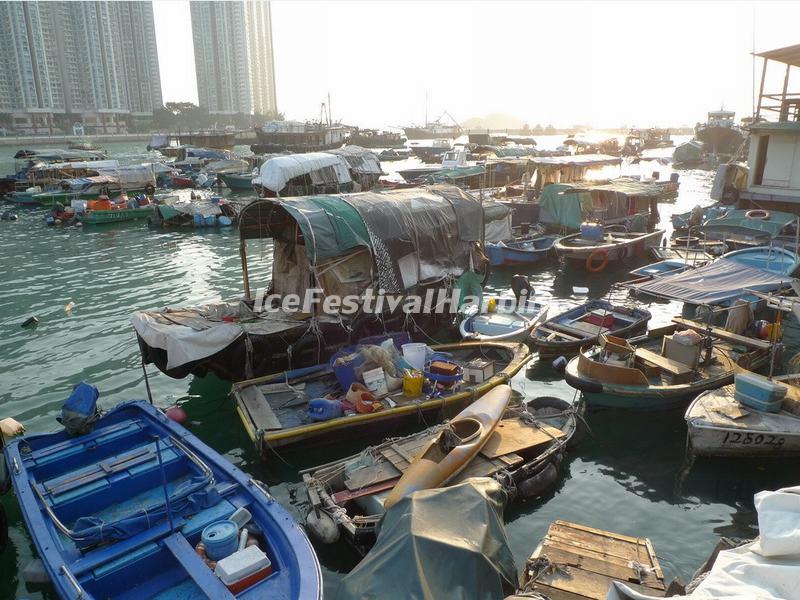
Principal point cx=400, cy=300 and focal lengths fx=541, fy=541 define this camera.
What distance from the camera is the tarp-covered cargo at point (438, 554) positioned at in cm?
607

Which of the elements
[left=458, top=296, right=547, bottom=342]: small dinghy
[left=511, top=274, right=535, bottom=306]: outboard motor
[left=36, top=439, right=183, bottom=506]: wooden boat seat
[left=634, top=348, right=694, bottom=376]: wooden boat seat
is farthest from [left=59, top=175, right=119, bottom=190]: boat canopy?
[left=634, top=348, right=694, bottom=376]: wooden boat seat

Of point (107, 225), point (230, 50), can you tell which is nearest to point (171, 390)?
point (107, 225)

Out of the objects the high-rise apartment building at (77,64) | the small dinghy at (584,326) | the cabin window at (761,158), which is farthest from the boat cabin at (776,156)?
the high-rise apartment building at (77,64)

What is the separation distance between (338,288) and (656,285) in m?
8.44

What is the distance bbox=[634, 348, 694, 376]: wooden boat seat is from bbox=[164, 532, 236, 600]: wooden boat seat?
35.0 ft

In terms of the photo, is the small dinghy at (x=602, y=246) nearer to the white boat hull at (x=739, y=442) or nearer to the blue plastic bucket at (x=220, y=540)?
the white boat hull at (x=739, y=442)

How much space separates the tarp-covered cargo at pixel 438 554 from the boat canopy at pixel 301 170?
3294cm

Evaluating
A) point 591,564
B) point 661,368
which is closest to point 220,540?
point 591,564

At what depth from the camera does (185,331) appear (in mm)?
12891

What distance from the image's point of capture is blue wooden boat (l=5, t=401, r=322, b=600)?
707 cm

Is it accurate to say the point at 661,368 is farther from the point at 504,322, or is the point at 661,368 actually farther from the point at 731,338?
the point at 504,322

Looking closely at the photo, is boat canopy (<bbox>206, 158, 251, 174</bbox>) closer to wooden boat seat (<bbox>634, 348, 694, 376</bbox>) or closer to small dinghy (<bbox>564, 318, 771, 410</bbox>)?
small dinghy (<bbox>564, 318, 771, 410</bbox>)

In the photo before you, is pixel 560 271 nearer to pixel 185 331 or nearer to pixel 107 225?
pixel 185 331

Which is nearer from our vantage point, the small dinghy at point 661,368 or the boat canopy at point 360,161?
the small dinghy at point 661,368
